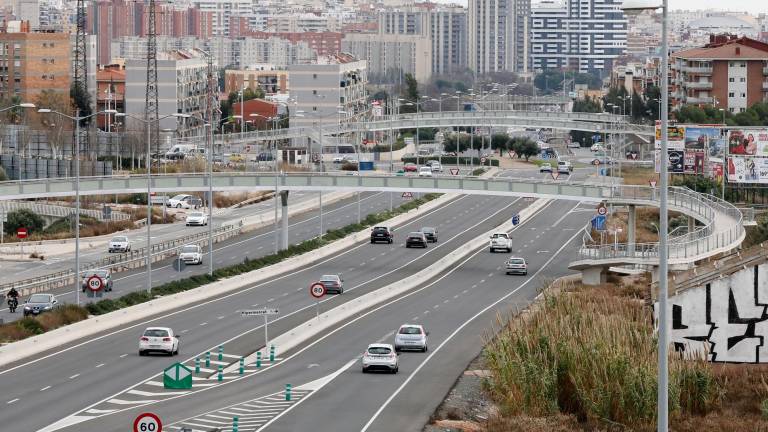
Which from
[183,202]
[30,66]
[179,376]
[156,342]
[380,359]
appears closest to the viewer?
[179,376]

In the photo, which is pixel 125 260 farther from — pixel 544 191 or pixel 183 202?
pixel 183 202

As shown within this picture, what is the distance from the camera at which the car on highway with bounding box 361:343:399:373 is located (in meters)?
48.9

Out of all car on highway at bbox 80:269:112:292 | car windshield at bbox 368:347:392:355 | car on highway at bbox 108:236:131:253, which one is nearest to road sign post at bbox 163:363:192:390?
car windshield at bbox 368:347:392:355

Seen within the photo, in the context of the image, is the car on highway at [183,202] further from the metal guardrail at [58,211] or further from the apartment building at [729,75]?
the apartment building at [729,75]

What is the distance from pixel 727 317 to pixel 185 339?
649 inches

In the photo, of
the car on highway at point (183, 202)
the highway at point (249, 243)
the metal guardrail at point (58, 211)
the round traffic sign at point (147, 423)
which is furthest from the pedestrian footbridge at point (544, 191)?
the round traffic sign at point (147, 423)

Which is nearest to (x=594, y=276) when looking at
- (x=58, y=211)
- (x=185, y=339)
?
(x=185, y=339)

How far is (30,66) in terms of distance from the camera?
17775cm

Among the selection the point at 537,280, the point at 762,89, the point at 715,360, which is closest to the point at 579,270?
the point at 537,280

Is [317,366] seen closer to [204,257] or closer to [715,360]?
[715,360]

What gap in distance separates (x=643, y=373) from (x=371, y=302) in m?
30.3

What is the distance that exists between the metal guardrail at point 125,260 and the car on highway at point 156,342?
1708 cm

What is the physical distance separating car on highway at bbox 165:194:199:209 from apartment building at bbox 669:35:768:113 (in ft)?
197

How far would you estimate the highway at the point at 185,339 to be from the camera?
1698 inches
